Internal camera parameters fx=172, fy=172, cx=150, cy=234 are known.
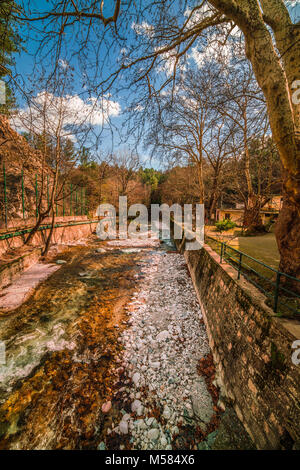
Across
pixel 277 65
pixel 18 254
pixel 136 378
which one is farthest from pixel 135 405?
pixel 18 254

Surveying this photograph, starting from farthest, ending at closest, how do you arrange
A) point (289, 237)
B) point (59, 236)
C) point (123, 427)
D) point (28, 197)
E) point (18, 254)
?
point (59, 236)
point (28, 197)
point (18, 254)
point (289, 237)
point (123, 427)

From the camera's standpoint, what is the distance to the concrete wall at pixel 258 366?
5.82 ft

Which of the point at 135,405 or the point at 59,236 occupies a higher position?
the point at 59,236

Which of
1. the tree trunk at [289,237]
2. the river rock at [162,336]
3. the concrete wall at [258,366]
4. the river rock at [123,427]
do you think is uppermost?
the tree trunk at [289,237]

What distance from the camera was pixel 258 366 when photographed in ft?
7.38

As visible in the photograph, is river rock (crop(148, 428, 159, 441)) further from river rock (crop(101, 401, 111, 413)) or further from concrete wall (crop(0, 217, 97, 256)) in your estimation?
concrete wall (crop(0, 217, 97, 256))

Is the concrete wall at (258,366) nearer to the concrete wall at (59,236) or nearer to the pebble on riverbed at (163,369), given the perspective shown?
the pebble on riverbed at (163,369)

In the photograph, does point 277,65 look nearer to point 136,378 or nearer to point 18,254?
point 136,378

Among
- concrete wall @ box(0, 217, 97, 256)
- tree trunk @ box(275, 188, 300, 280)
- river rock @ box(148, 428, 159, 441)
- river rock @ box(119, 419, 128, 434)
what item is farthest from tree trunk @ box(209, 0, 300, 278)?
concrete wall @ box(0, 217, 97, 256)

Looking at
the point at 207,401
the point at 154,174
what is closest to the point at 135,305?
the point at 207,401

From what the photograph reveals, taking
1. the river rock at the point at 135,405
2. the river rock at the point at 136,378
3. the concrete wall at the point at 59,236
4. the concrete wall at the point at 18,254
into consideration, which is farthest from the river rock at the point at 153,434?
the concrete wall at the point at 59,236

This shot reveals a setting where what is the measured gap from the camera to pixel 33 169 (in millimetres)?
10438

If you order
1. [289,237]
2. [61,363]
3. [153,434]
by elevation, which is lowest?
[153,434]

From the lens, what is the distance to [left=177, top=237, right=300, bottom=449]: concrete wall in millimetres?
1774
